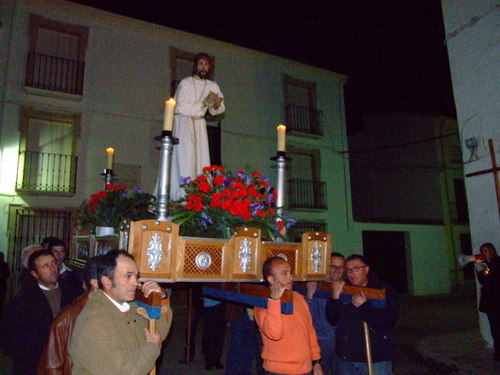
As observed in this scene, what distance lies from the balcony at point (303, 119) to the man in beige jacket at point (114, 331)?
12040 mm

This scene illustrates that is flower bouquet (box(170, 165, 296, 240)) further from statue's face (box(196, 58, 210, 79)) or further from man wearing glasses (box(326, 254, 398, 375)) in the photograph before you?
statue's face (box(196, 58, 210, 79))

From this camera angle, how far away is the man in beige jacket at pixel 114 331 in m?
1.70

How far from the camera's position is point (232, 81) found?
12766mm

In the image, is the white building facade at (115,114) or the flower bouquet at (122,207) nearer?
the flower bouquet at (122,207)

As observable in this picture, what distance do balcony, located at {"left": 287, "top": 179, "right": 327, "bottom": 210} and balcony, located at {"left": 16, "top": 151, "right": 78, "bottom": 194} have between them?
266 inches

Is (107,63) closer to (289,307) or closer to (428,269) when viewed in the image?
(289,307)

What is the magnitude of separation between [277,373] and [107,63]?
10.6 meters

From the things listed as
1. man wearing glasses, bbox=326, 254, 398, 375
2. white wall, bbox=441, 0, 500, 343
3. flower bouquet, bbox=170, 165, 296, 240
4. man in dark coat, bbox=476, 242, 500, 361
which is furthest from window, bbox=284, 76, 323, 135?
flower bouquet, bbox=170, 165, 296, 240

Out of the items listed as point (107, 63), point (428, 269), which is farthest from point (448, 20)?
point (428, 269)

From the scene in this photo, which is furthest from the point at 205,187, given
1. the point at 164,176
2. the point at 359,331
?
the point at 359,331

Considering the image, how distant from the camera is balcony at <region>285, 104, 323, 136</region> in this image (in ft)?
44.8

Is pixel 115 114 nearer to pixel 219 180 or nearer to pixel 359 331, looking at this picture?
pixel 219 180

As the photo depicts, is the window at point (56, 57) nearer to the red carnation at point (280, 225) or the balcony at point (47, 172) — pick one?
the balcony at point (47, 172)

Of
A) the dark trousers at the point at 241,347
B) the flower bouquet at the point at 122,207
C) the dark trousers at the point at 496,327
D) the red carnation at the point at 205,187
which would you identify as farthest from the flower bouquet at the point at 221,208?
the dark trousers at the point at 496,327
